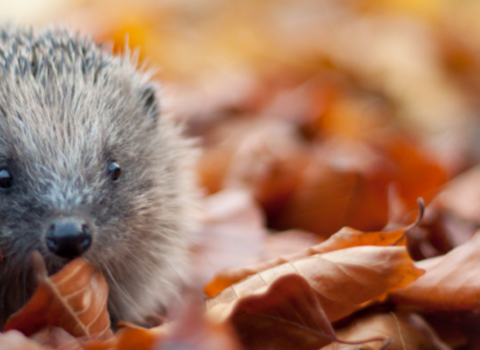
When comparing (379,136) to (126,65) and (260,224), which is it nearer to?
(260,224)

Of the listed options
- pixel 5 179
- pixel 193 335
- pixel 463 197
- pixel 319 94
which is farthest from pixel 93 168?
pixel 319 94

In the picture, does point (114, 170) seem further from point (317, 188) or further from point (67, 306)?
point (317, 188)

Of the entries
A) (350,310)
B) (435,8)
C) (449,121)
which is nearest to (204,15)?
(435,8)

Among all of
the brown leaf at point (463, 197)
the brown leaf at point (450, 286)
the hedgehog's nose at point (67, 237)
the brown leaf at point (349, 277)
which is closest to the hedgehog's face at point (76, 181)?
the hedgehog's nose at point (67, 237)

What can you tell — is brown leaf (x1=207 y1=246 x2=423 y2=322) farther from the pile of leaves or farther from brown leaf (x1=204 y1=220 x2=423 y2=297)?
brown leaf (x1=204 y1=220 x2=423 y2=297)

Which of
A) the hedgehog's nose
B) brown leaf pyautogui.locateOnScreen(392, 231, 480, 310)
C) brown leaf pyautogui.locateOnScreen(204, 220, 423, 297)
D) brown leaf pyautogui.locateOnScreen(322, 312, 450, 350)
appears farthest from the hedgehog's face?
brown leaf pyautogui.locateOnScreen(392, 231, 480, 310)

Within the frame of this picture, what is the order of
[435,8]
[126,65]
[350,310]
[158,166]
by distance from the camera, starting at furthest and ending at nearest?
[435,8] → [126,65] → [158,166] → [350,310]

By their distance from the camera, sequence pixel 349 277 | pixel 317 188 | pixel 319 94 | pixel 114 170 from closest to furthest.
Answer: pixel 349 277, pixel 114 170, pixel 317 188, pixel 319 94
